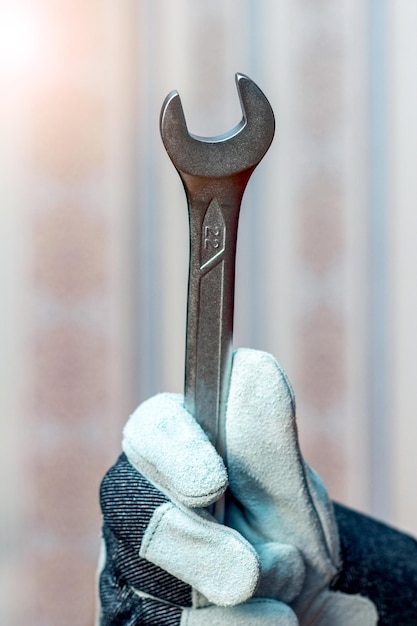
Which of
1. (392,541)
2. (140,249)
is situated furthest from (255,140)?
(140,249)

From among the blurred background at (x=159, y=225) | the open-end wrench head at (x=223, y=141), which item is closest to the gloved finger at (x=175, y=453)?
the open-end wrench head at (x=223, y=141)

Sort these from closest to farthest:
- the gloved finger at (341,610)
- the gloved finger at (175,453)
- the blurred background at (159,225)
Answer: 1. the gloved finger at (175,453)
2. the gloved finger at (341,610)
3. the blurred background at (159,225)

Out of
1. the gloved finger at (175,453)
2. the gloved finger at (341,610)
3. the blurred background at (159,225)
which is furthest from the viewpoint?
the blurred background at (159,225)

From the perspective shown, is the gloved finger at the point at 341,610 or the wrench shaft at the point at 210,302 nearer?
the wrench shaft at the point at 210,302

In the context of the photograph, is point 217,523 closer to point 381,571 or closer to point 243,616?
point 243,616

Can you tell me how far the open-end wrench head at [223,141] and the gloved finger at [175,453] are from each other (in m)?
0.13

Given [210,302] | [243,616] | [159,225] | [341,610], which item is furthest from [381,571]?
[159,225]

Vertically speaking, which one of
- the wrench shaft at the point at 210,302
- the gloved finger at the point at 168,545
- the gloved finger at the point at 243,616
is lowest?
the gloved finger at the point at 243,616

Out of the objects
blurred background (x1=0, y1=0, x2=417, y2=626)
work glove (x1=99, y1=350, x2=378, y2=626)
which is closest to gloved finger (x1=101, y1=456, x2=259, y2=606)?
work glove (x1=99, y1=350, x2=378, y2=626)

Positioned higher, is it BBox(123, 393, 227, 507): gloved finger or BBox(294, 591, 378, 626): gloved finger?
BBox(123, 393, 227, 507): gloved finger

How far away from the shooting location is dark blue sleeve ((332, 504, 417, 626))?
53 centimetres

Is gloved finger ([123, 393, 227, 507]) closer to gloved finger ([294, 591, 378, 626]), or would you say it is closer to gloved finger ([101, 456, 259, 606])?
gloved finger ([101, 456, 259, 606])

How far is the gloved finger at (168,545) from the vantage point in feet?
1.29

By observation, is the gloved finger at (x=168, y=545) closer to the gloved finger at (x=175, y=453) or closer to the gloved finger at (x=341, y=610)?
the gloved finger at (x=175, y=453)
